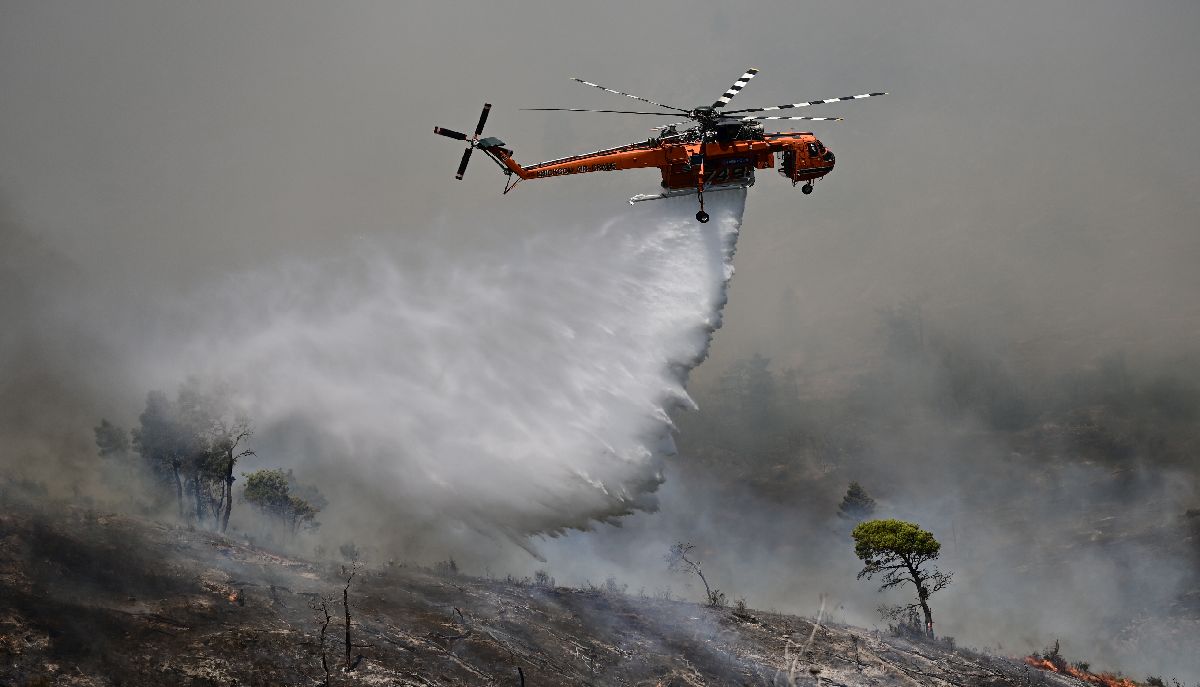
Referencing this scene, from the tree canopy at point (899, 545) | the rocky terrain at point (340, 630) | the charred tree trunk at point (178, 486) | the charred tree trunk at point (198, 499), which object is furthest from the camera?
the charred tree trunk at point (198, 499)

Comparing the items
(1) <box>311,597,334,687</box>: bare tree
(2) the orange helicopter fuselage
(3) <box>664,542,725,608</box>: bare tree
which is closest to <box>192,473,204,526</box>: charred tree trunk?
(1) <box>311,597,334,687</box>: bare tree

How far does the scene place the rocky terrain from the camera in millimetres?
26594

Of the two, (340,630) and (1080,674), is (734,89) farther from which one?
(1080,674)

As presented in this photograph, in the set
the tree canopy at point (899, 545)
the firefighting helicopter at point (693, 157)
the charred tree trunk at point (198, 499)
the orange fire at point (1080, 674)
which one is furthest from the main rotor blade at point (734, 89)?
the charred tree trunk at point (198, 499)

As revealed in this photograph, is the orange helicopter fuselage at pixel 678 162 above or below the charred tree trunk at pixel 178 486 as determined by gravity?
above

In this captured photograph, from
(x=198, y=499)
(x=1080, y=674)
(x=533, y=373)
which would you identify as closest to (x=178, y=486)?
(x=198, y=499)

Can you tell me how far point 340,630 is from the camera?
30.4 m

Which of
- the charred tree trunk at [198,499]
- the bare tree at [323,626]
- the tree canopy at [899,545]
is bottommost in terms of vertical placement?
the bare tree at [323,626]

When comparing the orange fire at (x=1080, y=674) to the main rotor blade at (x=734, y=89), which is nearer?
the main rotor blade at (x=734, y=89)

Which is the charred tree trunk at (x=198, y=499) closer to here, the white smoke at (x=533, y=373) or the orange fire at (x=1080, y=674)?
the white smoke at (x=533, y=373)

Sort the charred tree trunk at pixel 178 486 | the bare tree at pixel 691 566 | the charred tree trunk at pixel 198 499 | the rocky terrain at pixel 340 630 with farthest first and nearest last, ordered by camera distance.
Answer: the charred tree trunk at pixel 198 499, the charred tree trunk at pixel 178 486, the bare tree at pixel 691 566, the rocky terrain at pixel 340 630

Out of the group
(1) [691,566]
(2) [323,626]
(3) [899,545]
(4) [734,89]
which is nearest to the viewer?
(2) [323,626]

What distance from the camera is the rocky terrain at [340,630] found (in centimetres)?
2659

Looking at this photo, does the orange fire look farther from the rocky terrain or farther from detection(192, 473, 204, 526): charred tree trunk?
detection(192, 473, 204, 526): charred tree trunk
